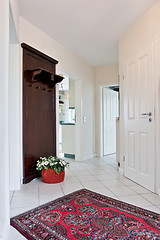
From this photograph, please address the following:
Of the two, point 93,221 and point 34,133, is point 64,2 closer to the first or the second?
point 34,133

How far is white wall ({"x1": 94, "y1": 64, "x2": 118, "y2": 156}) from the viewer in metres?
5.23

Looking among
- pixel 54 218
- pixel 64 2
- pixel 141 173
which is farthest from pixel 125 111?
pixel 54 218

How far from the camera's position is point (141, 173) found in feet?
9.25

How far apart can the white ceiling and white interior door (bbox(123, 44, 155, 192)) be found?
614 mm

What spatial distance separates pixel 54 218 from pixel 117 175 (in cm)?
183

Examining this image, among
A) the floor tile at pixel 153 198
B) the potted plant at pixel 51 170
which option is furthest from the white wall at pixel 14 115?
the floor tile at pixel 153 198

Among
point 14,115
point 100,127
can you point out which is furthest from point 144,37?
point 100,127

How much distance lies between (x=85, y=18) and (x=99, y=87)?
2574 mm

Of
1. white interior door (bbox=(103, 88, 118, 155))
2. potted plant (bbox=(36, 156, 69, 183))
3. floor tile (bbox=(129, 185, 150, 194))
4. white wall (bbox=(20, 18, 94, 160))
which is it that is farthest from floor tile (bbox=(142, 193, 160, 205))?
white interior door (bbox=(103, 88, 118, 155))

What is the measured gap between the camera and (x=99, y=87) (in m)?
5.34

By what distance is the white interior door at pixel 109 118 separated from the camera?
5535 mm

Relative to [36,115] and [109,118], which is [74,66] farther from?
[109,118]

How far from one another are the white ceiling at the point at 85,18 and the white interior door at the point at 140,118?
2.02ft

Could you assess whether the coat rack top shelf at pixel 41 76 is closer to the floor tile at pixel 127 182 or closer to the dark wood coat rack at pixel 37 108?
the dark wood coat rack at pixel 37 108
